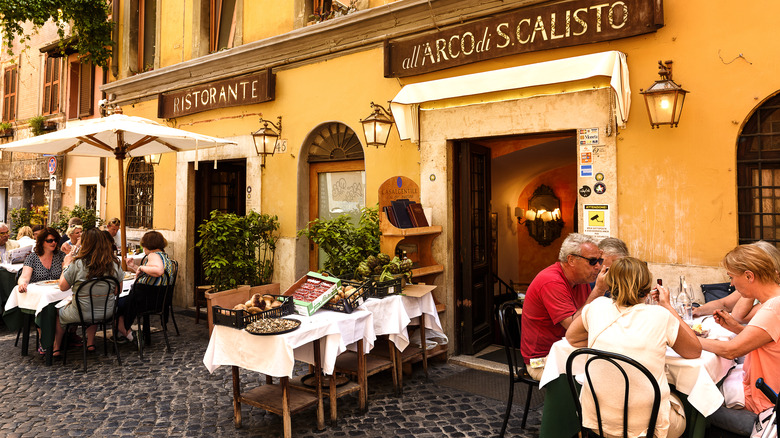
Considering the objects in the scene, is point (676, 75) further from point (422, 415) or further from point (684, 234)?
point (422, 415)

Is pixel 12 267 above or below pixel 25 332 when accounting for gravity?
above

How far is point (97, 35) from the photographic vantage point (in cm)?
1063

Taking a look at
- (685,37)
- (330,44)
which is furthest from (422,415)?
(330,44)

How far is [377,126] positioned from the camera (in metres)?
6.24

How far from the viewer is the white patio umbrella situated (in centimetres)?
596

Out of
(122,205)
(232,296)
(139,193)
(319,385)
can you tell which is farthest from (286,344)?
(139,193)

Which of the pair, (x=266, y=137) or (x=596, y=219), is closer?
(x=596, y=219)

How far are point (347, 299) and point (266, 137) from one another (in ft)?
13.9

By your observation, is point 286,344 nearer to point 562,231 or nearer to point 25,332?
point 25,332

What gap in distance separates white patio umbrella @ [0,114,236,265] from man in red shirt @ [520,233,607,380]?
180 inches

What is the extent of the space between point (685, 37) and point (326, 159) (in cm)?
474

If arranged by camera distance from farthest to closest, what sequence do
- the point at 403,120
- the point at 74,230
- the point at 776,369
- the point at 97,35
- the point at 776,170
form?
the point at 97,35 → the point at 74,230 → the point at 403,120 → the point at 776,170 → the point at 776,369

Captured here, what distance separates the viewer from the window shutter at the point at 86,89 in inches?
478

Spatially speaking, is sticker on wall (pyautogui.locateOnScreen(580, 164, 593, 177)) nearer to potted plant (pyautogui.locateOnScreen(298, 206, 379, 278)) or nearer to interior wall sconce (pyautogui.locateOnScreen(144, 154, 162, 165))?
potted plant (pyautogui.locateOnScreen(298, 206, 379, 278))
